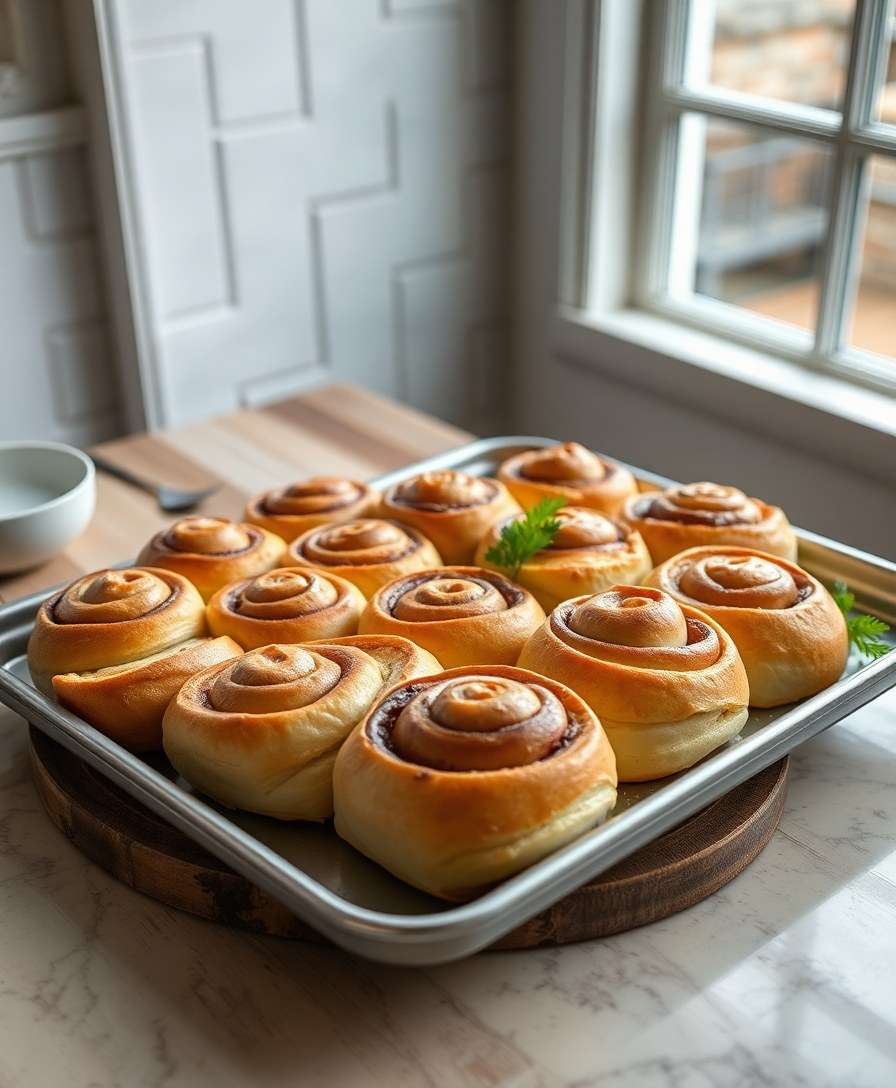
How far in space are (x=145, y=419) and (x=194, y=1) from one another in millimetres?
573

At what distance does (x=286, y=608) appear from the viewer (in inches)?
36.8

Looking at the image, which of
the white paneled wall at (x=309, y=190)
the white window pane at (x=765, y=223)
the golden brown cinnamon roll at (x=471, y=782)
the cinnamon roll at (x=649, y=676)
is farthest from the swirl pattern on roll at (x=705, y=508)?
the white window pane at (x=765, y=223)

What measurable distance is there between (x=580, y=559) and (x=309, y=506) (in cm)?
27

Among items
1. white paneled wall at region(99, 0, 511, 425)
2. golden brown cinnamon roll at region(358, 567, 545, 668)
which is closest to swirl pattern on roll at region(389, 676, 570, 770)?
golden brown cinnamon roll at region(358, 567, 545, 668)

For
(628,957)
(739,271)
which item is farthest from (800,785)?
(739,271)

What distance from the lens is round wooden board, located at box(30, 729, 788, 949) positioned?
77cm

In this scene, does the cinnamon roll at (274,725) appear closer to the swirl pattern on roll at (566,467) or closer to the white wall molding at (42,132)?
the swirl pattern on roll at (566,467)

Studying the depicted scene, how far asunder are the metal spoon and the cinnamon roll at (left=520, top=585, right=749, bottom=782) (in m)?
0.60

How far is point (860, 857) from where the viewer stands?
84cm

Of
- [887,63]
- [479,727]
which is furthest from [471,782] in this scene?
[887,63]

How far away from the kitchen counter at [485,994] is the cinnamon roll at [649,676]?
0.10 metres

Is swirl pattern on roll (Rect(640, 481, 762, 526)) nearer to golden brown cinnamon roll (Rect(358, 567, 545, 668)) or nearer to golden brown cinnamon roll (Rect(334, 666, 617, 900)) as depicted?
golden brown cinnamon roll (Rect(358, 567, 545, 668))

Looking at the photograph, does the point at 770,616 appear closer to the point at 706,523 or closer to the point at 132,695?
the point at 706,523

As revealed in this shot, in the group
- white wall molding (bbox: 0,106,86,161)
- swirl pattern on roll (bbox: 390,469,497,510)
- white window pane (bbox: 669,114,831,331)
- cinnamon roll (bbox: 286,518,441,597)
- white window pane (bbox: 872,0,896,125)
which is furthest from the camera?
white window pane (bbox: 669,114,831,331)
